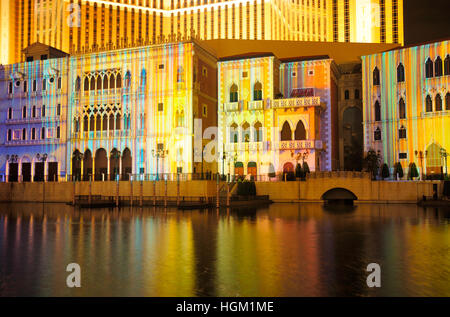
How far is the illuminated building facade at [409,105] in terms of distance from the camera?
49750mm

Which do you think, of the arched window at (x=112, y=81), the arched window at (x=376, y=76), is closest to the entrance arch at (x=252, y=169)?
the arched window at (x=376, y=76)

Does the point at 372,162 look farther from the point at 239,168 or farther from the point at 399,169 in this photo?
the point at 239,168

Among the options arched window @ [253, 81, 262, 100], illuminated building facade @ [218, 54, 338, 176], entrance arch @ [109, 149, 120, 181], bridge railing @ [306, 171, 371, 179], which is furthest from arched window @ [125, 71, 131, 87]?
bridge railing @ [306, 171, 371, 179]

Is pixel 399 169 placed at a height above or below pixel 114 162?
below

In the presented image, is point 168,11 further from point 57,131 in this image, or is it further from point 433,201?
point 433,201

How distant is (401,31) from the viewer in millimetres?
91250

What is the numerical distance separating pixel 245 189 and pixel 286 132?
1035 cm

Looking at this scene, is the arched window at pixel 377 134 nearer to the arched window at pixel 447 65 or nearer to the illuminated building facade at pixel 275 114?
the illuminated building facade at pixel 275 114

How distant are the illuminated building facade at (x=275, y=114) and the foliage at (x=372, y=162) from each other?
180 inches

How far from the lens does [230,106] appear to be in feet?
185

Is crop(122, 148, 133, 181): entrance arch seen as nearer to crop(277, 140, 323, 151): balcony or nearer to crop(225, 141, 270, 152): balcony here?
crop(225, 141, 270, 152): balcony

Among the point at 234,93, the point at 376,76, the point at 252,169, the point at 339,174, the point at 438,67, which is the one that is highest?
the point at 438,67

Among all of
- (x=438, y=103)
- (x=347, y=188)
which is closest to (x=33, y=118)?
(x=347, y=188)
